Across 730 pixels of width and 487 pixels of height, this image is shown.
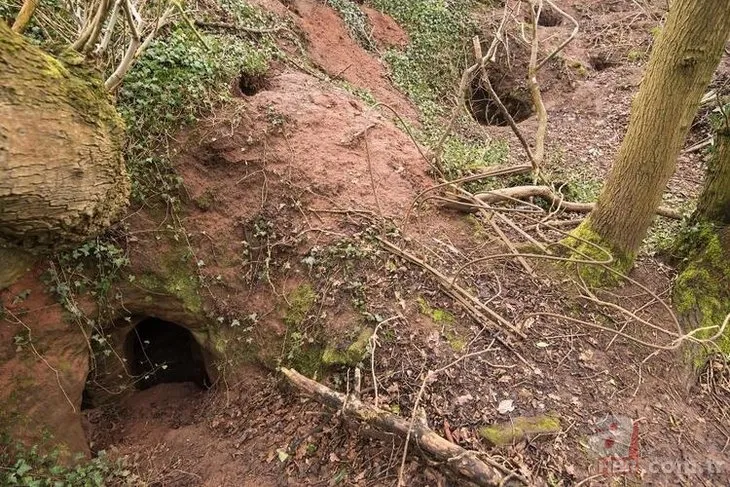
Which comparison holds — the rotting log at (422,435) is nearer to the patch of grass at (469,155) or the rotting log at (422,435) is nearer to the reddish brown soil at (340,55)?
the patch of grass at (469,155)

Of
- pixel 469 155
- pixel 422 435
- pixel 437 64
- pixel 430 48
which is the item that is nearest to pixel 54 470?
pixel 422 435

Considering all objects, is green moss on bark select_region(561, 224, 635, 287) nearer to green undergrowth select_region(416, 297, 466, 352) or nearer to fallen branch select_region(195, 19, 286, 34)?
green undergrowth select_region(416, 297, 466, 352)

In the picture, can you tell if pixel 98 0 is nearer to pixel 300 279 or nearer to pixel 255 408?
pixel 300 279

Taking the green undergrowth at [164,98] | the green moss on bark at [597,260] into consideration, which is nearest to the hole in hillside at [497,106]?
the green moss on bark at [597,260]

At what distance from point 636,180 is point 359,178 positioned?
254cm

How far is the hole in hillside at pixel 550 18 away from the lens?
1134cm

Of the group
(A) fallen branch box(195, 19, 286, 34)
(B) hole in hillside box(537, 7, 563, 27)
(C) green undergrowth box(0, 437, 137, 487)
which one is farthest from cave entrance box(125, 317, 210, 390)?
(B) hole in hillside box(537, 7, 563, 27)

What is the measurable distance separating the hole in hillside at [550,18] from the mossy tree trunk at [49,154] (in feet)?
35.8

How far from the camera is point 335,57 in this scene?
7.59 metres

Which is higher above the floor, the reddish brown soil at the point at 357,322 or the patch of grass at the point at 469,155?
the patch of grass at the point at 469,155

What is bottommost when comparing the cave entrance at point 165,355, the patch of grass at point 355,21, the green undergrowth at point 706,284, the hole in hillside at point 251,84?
the cave entrance at point 165,355

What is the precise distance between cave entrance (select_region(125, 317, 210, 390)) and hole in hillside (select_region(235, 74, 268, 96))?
2935mm

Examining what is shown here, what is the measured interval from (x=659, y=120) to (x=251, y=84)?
14.0 feet

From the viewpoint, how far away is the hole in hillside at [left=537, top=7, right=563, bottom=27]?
11336mm
